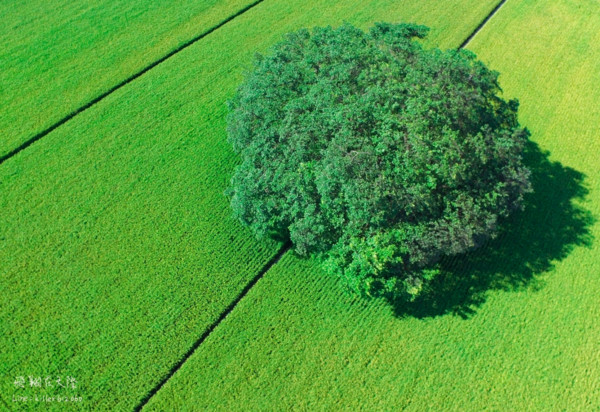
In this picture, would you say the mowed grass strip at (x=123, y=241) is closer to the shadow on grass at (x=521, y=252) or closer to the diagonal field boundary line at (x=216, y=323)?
the diagonal field boundary line at (x=216, y=323)

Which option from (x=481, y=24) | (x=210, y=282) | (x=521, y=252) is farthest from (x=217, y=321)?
(x=481, y=24)

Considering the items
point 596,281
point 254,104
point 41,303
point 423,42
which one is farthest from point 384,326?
point 423,42

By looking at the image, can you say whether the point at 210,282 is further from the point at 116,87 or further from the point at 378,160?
the point at 116,87

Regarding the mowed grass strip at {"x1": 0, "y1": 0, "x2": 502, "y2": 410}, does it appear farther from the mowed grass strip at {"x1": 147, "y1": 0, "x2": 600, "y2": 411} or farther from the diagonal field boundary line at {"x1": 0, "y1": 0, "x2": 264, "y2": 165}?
the mowed grass strip at {"x1": 147, "y1": 0, "x2": 600, "y2": 411}

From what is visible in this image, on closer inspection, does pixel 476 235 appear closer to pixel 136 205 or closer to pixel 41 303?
pixel 136 205

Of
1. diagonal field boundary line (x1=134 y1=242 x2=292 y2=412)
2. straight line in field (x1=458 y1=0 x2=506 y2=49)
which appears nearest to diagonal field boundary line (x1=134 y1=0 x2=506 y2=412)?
diagonal field boundary line (x1=134 y1=242 x2=292 y2=412)
